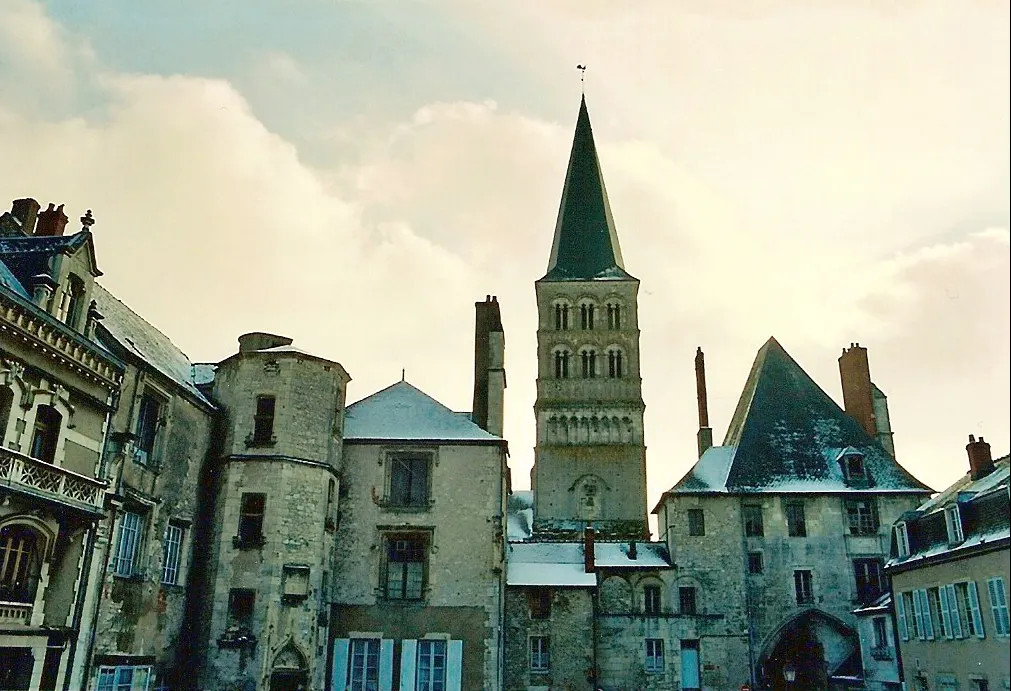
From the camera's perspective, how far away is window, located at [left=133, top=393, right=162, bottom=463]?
2167cm

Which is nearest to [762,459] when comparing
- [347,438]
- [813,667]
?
[813,667]

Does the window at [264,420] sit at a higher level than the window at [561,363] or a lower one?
lower

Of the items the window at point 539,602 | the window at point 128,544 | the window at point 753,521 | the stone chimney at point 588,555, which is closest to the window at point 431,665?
the window at point 539,602

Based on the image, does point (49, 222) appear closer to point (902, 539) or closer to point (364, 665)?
point (364, 665)

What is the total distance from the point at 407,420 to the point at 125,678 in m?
12.3

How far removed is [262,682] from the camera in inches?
902

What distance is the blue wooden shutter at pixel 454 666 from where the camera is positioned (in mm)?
25969

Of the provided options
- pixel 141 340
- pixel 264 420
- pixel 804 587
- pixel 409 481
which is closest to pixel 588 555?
pixel 804 587

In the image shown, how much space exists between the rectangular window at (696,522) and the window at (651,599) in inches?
112

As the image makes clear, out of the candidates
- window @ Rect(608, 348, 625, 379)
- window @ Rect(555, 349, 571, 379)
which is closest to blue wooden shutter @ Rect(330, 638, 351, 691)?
window @ Rect(555, 349, 571, 379)

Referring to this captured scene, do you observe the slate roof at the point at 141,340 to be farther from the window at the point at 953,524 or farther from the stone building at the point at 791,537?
the window at the point at 953,524

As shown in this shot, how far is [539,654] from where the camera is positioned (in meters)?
31.5

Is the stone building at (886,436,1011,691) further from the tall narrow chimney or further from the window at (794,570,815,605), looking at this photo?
the tall narrow chimney

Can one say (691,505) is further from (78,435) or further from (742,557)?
(78,435)
